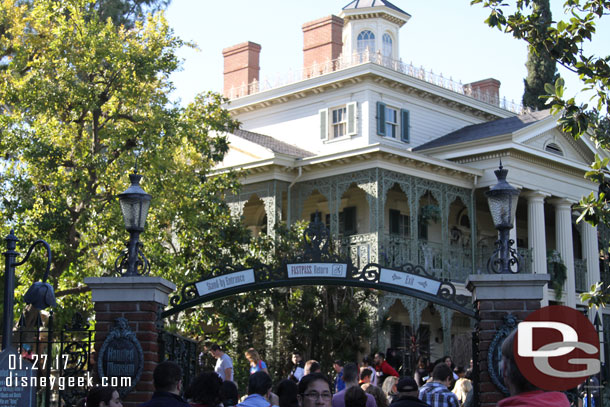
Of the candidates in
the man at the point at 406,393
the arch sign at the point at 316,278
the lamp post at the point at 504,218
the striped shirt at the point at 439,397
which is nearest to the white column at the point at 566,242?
the arch sign at the point at 316,278

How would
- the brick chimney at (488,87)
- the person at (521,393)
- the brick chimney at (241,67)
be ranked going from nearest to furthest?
the person at (521,393), the brick chimney at (241,67), the brick chimney at (488,87)

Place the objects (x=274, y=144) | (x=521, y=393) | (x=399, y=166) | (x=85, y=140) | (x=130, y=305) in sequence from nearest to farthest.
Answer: (x=521, y=393) < (x=130, y=305) < (x=85, y=140) < (x=399, y=166) < (x=274, y=144)

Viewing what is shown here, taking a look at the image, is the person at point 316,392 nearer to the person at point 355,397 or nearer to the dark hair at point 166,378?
the person at point 355,397

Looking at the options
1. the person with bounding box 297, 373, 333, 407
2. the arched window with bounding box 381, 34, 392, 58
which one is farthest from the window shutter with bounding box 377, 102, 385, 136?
the person with bounding box 297, 373, 333, 407

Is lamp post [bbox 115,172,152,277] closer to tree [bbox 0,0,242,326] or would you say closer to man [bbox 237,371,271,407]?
man [bbox 237,371,271,407]

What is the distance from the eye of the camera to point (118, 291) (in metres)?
10.2

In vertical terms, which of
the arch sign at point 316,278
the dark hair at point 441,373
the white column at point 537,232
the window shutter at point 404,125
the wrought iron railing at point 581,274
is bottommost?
the dark hair at point 441,373

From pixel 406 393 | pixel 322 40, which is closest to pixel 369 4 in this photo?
pixel 322 40

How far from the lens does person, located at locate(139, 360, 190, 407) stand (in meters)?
6.62

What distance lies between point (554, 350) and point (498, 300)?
12.7 ft

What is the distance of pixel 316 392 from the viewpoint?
7.06m

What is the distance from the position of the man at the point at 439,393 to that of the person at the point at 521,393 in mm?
4924

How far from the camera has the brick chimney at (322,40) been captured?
114 ft

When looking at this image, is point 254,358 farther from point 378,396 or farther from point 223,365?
point 378,396
